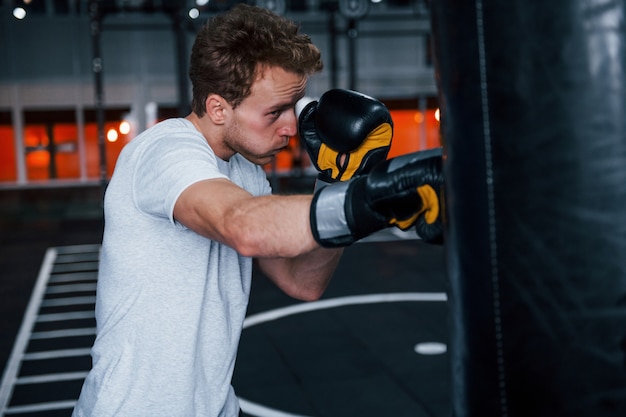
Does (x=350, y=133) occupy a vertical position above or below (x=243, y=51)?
below

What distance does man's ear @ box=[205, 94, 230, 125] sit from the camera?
6.73 feet

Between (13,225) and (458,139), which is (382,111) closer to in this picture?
(458,139)

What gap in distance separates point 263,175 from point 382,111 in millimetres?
501

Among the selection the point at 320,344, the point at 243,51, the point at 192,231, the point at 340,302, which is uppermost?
the point at 243,51

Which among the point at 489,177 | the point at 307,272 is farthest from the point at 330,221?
the point at 307,272

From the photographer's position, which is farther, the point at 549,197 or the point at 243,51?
the point at 243,51

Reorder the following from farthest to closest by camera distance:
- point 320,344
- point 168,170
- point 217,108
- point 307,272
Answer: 1. point 320,344
2. point 307,272
3. point 217,108
4. point 168,170

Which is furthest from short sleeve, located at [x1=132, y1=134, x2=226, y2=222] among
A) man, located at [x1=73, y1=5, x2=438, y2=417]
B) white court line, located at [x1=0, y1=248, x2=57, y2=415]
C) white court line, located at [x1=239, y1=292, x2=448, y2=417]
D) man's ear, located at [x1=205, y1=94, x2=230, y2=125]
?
white court line, located at [x1=239, y1=292, x2=448, y2=417]

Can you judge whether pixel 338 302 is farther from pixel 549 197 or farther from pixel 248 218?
pixel 549 197

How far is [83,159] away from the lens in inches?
816

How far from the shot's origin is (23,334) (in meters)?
6.51

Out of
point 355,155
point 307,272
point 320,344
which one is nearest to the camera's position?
point 355,155

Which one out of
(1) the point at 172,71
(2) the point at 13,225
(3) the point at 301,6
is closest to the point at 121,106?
(1) the point at 172,71

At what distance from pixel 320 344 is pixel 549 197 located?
482 cm
